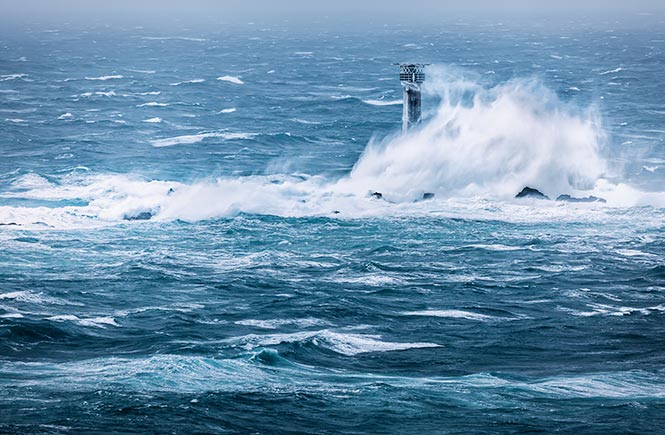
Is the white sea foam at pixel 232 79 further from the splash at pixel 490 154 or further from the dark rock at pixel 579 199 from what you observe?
the dark rock at pixel 579 199

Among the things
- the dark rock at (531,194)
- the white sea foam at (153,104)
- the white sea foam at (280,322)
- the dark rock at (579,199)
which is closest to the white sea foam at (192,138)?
the white sea foam at (153,104)

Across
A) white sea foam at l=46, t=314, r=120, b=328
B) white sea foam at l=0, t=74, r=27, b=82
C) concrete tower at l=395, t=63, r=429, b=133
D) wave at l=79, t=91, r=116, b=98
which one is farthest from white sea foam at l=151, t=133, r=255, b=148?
white sea foam at l=0, t=74, r=27, b=82

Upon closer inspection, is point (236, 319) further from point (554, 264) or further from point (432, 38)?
point (432, 38)

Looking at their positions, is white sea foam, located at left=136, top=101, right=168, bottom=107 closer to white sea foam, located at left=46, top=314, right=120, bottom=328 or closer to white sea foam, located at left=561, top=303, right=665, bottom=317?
white sea foam, located at left=46, top=314, right=120, bottom=328

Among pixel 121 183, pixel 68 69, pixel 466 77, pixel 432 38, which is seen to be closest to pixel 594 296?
pixel 121 183

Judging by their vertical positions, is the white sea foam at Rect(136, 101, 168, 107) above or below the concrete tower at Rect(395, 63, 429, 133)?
below

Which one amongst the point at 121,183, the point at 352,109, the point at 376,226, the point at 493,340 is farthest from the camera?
the point at 352,109

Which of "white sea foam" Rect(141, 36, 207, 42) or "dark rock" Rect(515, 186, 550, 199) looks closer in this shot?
"dark rock" Rect(515, 186, 550, 199)
